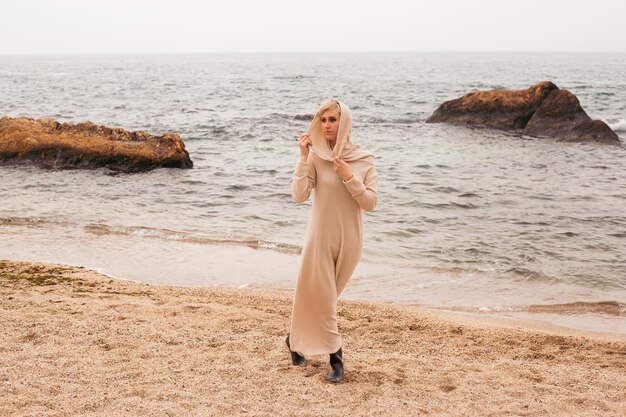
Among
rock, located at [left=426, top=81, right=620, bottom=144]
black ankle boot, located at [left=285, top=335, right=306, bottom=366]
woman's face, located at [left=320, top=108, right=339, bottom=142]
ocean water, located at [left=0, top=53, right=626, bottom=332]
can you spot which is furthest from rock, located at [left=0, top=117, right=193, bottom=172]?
rock, located at [left=426, top=81, right=620, bottom=144]

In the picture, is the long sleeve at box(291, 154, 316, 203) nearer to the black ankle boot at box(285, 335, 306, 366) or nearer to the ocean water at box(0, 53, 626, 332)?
the black ankle boot at box(285, 335, 306, 366)

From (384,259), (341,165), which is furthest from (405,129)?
(341,165)

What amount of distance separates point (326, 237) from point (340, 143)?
0.71 m

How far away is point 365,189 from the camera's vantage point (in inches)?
177

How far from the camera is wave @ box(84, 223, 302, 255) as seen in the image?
10.2m

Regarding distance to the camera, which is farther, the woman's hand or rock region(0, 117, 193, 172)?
rock region(0, 117, 193, 172)

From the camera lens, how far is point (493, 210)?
13.0 meters

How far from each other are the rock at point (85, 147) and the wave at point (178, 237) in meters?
5.12

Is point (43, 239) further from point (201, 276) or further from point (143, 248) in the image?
point (201, 276)

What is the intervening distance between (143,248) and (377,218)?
4.66m

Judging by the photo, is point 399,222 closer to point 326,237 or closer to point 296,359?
point 296,359

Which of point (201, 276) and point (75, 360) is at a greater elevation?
point (75, 360)

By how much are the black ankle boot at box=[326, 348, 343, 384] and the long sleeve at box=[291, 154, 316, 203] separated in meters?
1.26

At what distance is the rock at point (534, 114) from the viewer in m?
22.8
